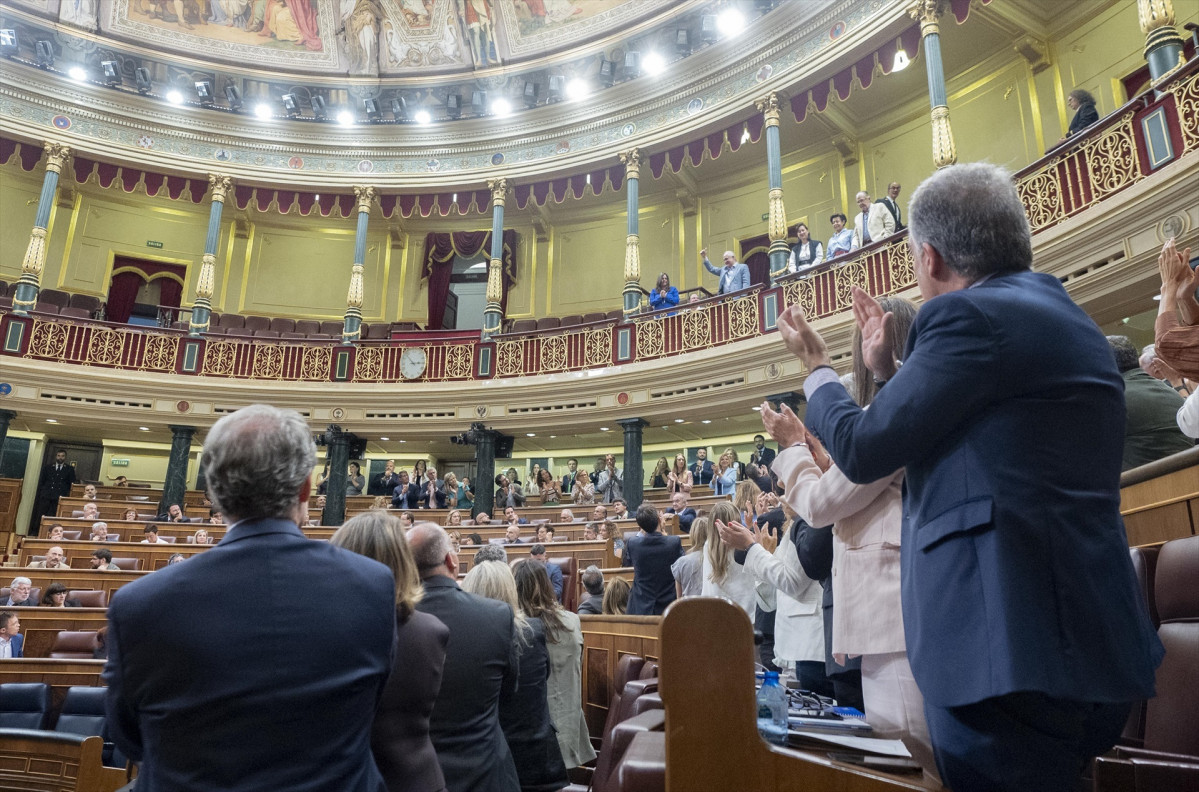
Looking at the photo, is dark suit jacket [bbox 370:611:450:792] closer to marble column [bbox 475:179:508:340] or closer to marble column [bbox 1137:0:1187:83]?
marble column [bbox 1137:0:1187:83]

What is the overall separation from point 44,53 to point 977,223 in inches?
621

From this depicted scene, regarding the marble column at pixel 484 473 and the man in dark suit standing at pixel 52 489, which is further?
the man in dark suit standing at pixel 52 489

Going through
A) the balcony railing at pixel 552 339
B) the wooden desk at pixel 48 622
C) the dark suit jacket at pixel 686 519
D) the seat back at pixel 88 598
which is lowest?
the wooden desk at pixel 48 622

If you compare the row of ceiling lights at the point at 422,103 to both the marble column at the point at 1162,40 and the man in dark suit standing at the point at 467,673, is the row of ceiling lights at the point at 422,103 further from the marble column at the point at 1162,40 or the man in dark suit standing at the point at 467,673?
the man in dark suit standing at the point at 467,673

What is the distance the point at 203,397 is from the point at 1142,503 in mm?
12804

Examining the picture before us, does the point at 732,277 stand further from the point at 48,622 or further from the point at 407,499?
the point at 48,622

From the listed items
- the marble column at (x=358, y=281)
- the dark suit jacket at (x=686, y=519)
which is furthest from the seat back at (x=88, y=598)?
the marble column at (x=358, y=281)

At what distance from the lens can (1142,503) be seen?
7.43 ft

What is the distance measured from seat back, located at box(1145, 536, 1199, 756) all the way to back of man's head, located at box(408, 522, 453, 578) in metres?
1.72

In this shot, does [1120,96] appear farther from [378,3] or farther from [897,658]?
[378,3]

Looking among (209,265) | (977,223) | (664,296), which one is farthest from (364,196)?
(977,223)

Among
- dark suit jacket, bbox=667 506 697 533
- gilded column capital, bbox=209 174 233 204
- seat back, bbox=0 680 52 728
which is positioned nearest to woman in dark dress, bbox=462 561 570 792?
seat back, bbox=0 680 52 728

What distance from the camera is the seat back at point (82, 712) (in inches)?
176

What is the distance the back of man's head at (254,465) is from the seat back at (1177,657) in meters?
1.61
